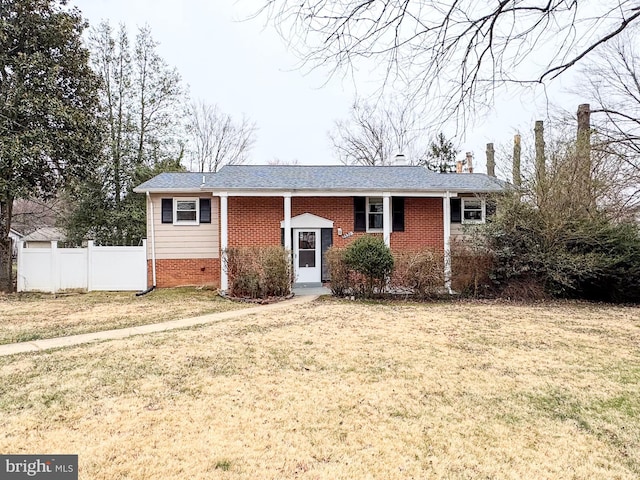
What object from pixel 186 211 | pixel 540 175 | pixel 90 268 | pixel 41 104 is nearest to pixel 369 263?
pixel 540 175

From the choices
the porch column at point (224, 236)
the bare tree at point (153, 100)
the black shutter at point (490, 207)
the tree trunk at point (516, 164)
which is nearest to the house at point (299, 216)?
the black shutter at point (490, 207)

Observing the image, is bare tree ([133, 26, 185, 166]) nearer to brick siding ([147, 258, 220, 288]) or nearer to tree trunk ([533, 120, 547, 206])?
brick siding ([147, 258, 220, 288])

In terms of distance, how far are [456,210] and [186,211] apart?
985cm

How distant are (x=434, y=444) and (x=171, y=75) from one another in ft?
76.5

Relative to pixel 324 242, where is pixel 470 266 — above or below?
below

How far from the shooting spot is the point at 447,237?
13867 mm

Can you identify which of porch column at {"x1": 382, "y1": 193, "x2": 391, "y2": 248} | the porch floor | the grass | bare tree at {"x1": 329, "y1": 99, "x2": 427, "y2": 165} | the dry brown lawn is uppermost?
bare tree at {"x1": 329, "y1": 99, "x2": 427, "y2": 165}

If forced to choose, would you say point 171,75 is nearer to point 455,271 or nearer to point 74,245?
point 74,245

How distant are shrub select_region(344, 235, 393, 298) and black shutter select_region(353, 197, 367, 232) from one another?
333 centimetres

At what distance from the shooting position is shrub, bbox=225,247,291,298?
11586 mm

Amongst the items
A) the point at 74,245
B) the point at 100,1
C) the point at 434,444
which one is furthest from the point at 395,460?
the point at 74,245

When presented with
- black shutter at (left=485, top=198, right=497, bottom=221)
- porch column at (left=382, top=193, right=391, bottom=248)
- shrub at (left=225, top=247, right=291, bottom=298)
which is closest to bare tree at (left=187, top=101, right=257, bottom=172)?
porch column at (left=382, top=193, right=391, bottom=248)

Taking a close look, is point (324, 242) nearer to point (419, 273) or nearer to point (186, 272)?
point (419, 273)

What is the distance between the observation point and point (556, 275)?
1173cm
